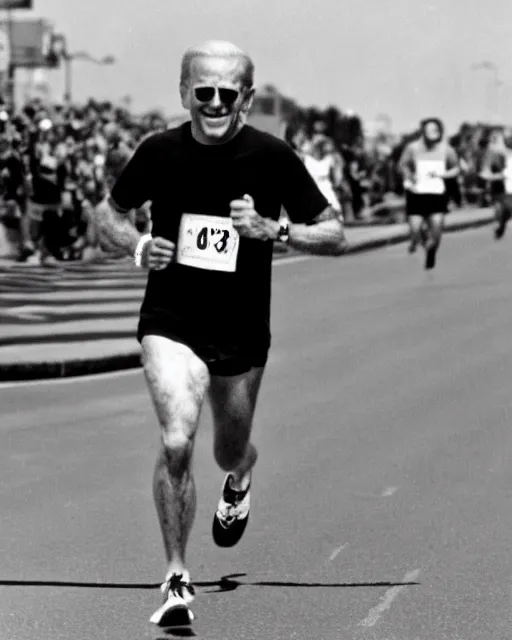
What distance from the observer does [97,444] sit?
9.91 m

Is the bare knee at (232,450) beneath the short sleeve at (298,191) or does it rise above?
beneath

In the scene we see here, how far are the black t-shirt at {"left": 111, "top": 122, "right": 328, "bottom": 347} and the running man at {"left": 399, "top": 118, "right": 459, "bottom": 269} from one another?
1614 cm

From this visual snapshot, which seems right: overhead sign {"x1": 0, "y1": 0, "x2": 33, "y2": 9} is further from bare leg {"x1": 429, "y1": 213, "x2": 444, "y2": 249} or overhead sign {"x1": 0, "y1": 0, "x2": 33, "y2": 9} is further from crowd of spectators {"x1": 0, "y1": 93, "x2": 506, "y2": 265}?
bare leg {"x1": 429, "y1": 213, "x2": 444, "y2": 249}

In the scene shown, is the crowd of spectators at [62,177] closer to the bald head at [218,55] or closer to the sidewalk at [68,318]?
the sidewalk at [68,318]

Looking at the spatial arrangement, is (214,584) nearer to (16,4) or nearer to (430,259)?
(430,259)

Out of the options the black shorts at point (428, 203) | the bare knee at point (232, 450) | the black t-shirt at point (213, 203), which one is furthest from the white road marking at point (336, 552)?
the black shorts at point (428, 203)

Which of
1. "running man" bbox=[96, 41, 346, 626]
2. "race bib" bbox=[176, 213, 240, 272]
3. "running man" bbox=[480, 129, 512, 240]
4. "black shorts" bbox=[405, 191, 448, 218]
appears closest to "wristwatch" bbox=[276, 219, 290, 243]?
"running man" bbox=[96, 41, 346, 626]

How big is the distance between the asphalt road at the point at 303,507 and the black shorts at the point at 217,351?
76cm

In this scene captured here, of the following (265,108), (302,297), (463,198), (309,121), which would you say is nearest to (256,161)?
(302,297)

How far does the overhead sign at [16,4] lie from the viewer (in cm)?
4159

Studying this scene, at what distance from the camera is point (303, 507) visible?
8047 millimetres

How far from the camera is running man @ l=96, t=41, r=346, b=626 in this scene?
609 cm

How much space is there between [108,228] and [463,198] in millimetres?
45408

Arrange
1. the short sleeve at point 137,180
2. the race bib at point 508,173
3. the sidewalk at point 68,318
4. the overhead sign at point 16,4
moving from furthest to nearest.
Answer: the overhead sign at point 16,4 < the race bib at point 508,173 < the sidewalk at point 68,318 < the short sleeve at point 137,180
